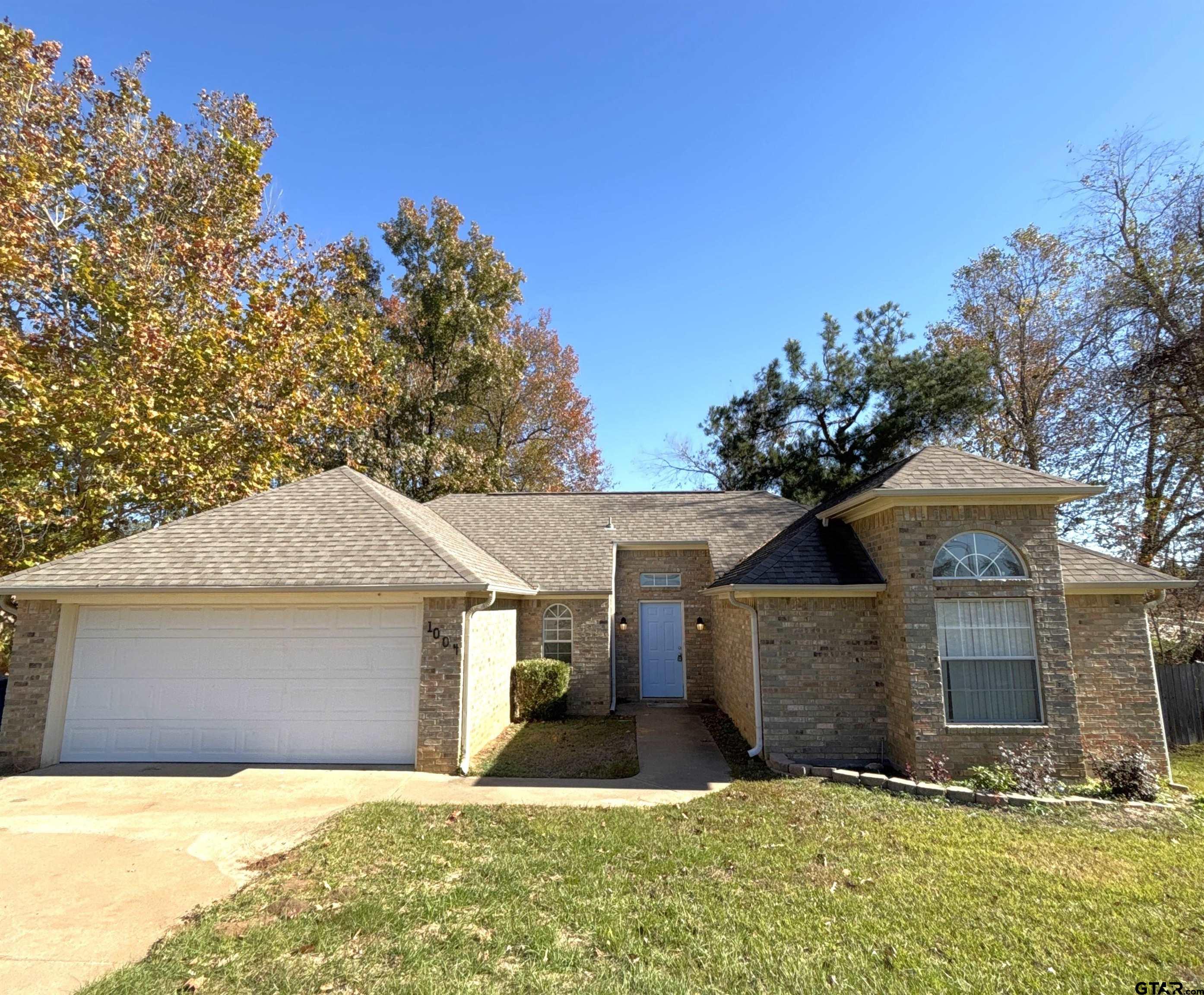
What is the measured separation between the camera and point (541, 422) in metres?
27.6

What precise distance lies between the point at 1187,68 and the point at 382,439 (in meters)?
23.0

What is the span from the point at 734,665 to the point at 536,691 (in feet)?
12.9

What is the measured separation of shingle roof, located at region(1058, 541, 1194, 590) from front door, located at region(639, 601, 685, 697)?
764 centimetres

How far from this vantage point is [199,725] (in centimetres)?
818

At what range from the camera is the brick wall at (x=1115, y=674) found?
7.88m

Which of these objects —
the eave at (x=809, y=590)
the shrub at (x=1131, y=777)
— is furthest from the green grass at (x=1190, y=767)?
the eave at (x=809, y=590)

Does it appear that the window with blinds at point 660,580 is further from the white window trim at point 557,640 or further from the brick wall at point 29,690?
the brick wall at point 29,690

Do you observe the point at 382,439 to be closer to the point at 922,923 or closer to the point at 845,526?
the point at 845,526

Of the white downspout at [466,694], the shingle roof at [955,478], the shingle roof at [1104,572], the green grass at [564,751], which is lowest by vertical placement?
the green grass at [564,751]

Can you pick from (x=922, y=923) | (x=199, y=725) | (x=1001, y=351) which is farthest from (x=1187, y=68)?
(x=199, y=725)

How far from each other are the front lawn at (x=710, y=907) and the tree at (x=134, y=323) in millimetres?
11188

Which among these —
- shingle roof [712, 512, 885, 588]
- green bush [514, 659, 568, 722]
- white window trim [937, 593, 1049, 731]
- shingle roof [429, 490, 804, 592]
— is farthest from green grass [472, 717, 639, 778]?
white window trim [937, 593, 1049, 731]

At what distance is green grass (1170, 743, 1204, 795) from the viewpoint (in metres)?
7.82

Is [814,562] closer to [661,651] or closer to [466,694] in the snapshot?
[466,694]
